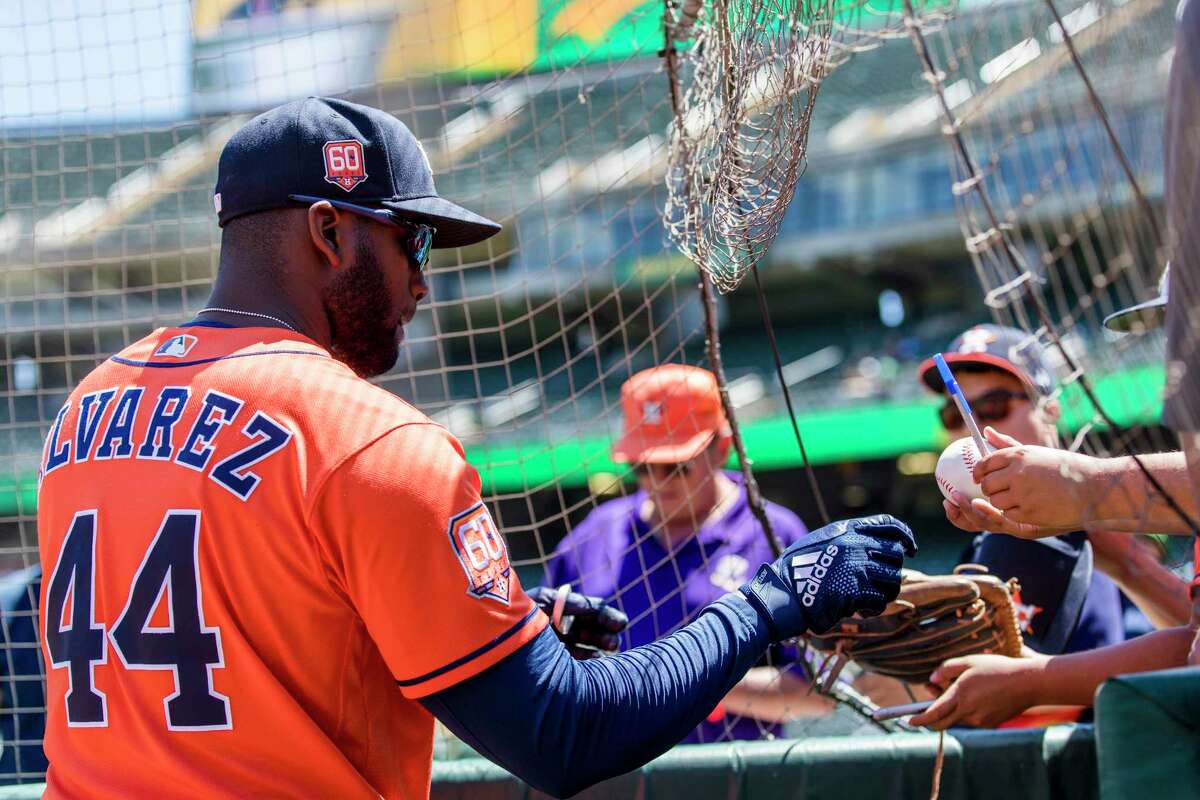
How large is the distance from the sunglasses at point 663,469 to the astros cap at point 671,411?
34 millimetres

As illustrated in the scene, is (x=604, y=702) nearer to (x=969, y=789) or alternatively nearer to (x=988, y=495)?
(x=988, y=495)

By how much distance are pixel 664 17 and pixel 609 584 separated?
60.1 inches

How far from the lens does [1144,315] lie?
1.80m

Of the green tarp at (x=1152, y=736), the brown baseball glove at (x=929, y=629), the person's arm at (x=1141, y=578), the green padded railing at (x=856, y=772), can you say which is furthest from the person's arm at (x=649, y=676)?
the person's arm at (x=1141, y=578)

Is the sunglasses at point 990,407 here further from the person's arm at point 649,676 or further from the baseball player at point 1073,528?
the person's arm at point 649,676

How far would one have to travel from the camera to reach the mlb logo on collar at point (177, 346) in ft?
5.21

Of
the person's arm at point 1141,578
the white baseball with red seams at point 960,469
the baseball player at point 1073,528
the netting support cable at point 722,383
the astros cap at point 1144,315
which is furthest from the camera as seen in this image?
the person's arm at point 1141,578

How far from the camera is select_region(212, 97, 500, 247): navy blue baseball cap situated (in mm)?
1629

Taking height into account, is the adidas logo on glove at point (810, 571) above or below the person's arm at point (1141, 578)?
above

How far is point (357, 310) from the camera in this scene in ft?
5.49

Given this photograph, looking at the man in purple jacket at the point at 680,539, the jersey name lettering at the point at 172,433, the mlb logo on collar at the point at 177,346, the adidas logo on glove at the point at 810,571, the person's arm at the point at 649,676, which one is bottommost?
the man in purple jacket at the point at 680,539

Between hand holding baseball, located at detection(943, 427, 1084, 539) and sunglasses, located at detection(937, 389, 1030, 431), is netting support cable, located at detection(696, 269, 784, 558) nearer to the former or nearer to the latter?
sunglasses, located at detection(937, 389, 1030, 431)

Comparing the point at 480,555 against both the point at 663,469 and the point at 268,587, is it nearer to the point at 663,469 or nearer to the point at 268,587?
the point at 268,587

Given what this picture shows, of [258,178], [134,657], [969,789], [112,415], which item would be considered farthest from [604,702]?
[969,789]
